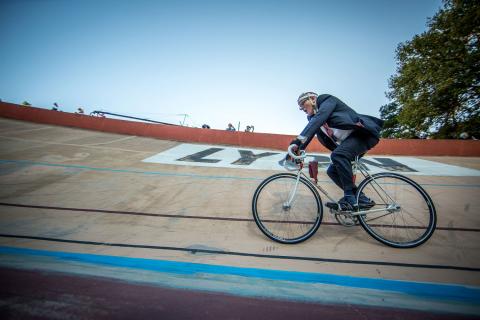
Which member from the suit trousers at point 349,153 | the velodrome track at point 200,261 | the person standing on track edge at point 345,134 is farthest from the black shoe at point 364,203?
the velodrome track at point 200,261

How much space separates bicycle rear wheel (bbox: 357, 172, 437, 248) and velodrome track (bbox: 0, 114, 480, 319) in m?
0.14

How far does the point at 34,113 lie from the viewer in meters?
11.7

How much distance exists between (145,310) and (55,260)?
4.05 ft

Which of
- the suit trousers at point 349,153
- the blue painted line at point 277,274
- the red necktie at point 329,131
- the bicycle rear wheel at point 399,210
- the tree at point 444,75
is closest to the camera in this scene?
the blue painted line at point 277,274

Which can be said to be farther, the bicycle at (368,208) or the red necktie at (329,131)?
the red necktie at (329,131)

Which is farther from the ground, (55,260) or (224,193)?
(224,193)

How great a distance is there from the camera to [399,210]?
2602mm

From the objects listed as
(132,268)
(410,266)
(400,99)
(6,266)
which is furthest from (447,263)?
(400,99)

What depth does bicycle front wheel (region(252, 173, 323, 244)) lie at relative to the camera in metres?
2.66

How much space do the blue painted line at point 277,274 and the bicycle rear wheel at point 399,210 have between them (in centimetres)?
73

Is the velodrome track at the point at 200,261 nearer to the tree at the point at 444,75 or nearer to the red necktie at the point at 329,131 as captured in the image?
the red necktie at the point at 329,131

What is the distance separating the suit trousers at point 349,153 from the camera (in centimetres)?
265

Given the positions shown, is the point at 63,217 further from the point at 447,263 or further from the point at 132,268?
the point at 447,263

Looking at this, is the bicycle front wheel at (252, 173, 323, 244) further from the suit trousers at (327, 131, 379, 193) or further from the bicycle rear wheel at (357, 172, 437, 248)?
the bicycle rear wheel at (357, 172, 437, 248)
